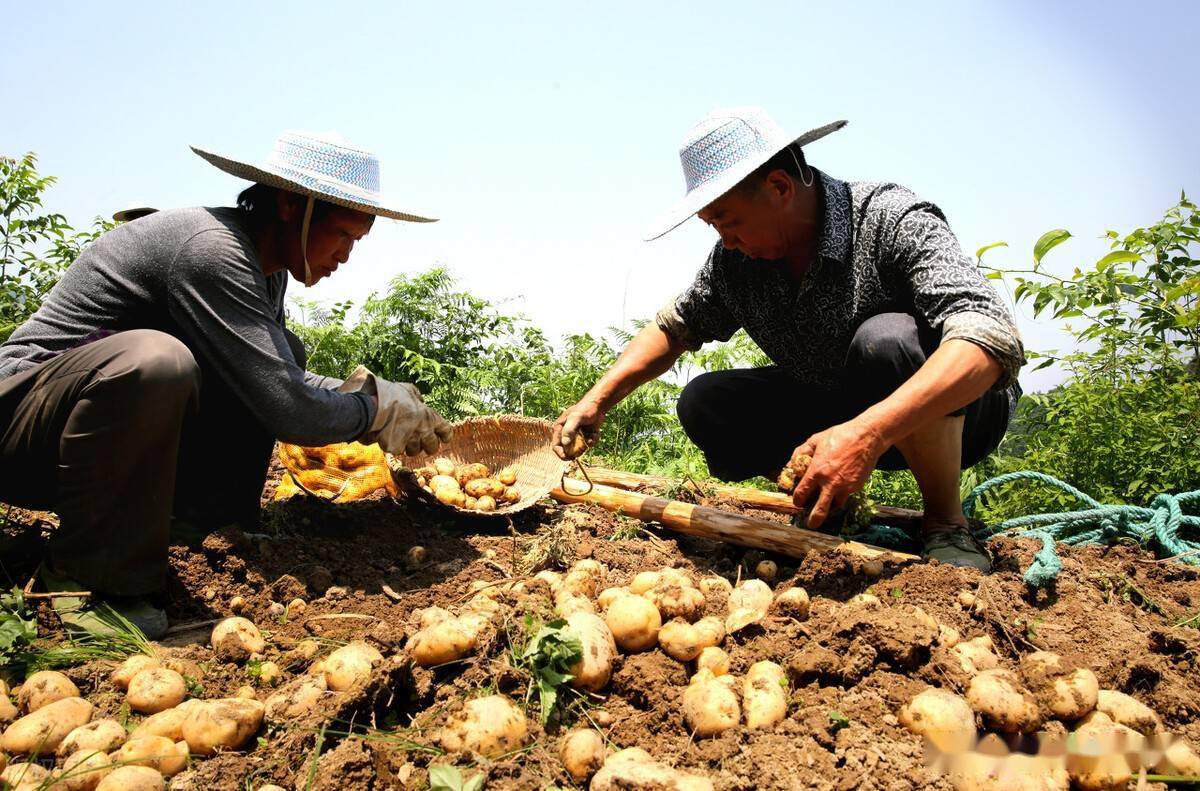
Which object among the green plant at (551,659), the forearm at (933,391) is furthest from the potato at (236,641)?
the forearm at (933,391)

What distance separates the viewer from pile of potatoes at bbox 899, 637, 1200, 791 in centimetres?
175

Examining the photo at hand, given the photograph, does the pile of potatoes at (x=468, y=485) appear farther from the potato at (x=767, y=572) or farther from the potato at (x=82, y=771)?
the potato at (x=82, y=771)

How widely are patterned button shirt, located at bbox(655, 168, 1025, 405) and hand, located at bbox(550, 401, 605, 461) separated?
1.76 ft

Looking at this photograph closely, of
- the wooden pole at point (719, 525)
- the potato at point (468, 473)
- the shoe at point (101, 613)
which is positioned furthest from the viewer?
the potato at point (468, 473)

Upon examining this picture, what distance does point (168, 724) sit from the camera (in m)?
1.90

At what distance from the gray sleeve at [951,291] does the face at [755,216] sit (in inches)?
16.5

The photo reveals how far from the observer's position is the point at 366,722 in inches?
78.5

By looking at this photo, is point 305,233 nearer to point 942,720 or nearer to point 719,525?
point 719,525

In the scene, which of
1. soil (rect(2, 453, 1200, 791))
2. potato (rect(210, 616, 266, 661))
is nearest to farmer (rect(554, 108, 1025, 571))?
soil (rect(2, 453, 1200, 791))

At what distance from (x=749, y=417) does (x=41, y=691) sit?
2.74m

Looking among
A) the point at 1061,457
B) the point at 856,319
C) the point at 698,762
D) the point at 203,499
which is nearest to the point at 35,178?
the point at 203,499

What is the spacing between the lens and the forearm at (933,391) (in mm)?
2492

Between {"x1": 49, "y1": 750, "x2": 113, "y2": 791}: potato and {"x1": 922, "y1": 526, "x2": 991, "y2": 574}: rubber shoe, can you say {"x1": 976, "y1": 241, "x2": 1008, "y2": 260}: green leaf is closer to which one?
{"x1": 922, "y1": 526, "x2": 991, "y2": 574}: rubber shoe

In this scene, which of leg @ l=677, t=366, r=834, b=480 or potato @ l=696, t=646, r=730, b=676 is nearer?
potato @ l=696, t=646, r=730, b=676
